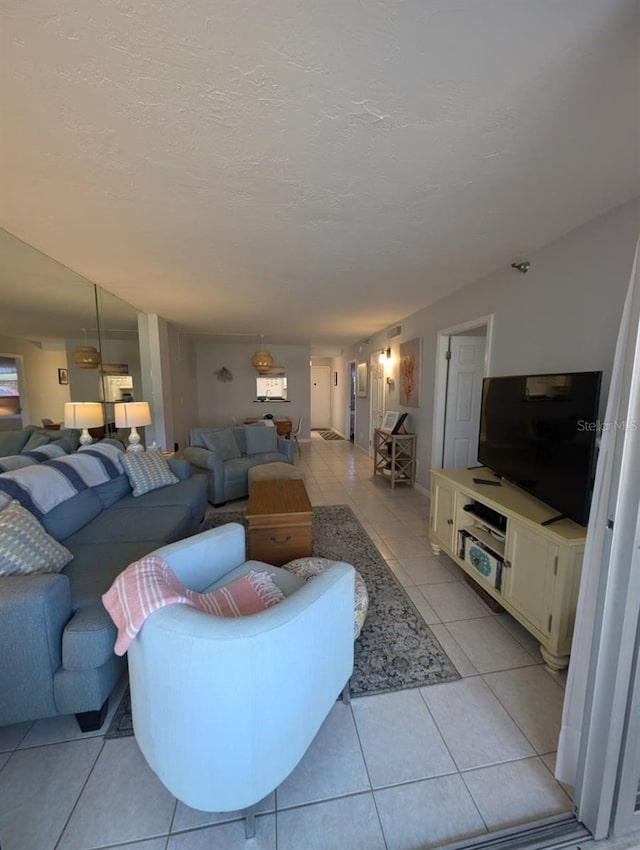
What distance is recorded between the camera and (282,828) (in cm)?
103

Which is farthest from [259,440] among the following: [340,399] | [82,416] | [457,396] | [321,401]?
[321,401]

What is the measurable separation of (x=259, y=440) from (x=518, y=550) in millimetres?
3315

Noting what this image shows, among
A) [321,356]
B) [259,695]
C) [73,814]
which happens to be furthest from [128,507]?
[321,356]

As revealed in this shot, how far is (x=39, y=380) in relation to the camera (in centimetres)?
249

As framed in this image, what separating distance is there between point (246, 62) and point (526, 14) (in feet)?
2.46

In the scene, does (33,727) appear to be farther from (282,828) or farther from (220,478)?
(220,478)

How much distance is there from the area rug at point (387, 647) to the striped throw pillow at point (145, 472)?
144cm

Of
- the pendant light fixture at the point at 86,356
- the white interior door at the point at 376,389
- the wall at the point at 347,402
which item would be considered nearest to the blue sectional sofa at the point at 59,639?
the pendant light fixture at the point at 86,356

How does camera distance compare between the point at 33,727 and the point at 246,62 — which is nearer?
the point at 246,62

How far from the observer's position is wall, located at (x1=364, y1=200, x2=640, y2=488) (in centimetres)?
178

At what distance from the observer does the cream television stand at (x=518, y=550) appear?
1548mm

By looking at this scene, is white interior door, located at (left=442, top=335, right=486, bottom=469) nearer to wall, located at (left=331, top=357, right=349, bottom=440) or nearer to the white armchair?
the white armchair

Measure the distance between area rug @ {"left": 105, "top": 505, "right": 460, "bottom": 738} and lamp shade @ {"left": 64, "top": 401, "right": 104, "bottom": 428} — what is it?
6.88 feet

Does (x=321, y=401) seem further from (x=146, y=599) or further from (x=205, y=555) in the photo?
(x=146, y=599)
